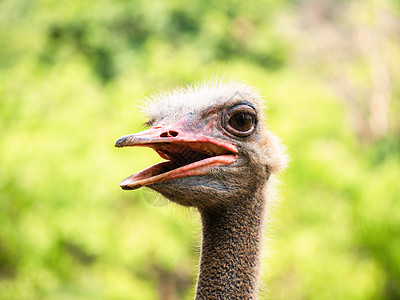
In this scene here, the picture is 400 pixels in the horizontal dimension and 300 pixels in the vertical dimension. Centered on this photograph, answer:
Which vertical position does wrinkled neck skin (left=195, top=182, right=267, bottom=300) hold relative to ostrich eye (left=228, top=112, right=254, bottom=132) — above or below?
below

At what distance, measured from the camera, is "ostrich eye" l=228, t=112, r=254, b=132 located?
169cm

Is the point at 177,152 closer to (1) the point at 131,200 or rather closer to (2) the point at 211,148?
(2) the point at 211,148

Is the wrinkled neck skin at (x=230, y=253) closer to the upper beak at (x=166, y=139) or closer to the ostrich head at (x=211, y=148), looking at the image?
the ostrich head at (x=211, y=148)

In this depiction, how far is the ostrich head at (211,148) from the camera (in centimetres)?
153

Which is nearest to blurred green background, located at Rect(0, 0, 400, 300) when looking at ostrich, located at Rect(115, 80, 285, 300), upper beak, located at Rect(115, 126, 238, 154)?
ostrich, located at Rect(115, 80, 285, 300)

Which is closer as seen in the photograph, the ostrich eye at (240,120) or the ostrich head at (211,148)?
the ostrich head at (211,148)

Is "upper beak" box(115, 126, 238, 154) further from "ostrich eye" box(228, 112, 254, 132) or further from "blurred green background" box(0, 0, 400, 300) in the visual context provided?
"blurred green background" box(0, 0, 400, 300)

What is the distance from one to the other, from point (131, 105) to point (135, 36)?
23.5 feet

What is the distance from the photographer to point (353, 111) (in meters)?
18.6

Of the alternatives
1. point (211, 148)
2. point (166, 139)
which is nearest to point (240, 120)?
point (211, 148)

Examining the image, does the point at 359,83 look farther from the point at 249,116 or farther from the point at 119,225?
the point at 249,116

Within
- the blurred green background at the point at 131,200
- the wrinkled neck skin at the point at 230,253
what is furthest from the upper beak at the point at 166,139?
the blurred green background at the point at 131,200

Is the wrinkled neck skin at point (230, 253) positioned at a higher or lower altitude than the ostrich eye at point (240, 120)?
lower

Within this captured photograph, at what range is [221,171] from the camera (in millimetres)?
1627
